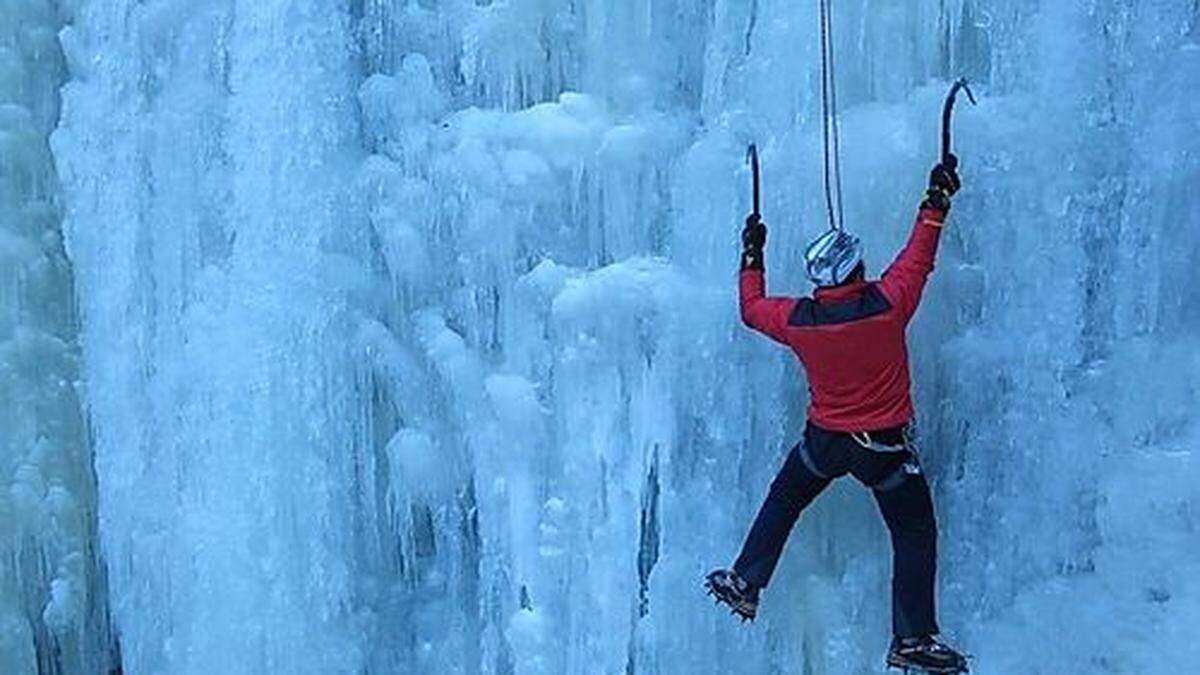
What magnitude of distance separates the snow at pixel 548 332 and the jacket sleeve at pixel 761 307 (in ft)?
0.85

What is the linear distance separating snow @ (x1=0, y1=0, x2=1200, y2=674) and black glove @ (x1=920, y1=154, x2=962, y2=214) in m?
0.26

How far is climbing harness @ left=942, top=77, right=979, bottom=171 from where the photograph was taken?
400 cm

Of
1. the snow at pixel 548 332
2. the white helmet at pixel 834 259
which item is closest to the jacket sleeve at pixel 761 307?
the white helmet at pixel 834 259

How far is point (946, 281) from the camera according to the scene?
4.22m

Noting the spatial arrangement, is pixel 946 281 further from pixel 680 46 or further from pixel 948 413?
pixel 680 46

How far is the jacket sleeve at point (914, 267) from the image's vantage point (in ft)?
12.8

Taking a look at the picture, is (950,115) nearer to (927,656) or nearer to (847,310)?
(847,310)

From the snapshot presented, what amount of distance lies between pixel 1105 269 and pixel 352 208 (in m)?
2.52

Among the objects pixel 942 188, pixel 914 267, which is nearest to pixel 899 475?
pixel 914 267

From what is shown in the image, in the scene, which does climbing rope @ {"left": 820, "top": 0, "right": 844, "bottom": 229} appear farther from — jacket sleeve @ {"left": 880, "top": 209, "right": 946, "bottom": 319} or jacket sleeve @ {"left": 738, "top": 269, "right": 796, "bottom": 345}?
jacket sleeve @ {"left": 880, "top": 209, "right": 946, "bottom": 319}

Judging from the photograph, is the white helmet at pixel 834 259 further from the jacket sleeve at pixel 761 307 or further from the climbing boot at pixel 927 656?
the climbing boot at pixel 927 656

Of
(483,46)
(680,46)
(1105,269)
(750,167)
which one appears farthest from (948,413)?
(483,46)

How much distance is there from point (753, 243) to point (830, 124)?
0.42m

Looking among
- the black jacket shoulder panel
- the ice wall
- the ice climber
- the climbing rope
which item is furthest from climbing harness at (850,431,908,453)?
the ice wall
